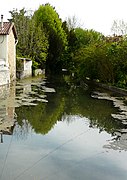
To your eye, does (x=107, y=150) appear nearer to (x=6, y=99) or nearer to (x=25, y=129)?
(x=25, y=129)

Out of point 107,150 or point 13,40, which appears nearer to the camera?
point 107,150

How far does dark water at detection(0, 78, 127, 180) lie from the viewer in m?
7.75

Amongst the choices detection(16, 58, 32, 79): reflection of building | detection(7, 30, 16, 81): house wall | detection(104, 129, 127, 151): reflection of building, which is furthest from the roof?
detection(104, 129, 127, 151): reflection of building

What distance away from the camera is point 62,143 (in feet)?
34.8

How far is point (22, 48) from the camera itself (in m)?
48.5

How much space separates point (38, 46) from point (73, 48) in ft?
50.6

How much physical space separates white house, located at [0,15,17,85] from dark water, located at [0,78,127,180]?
11.9 m

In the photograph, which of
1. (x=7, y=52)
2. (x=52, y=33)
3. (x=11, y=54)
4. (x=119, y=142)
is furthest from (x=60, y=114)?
(x=52, y=33)

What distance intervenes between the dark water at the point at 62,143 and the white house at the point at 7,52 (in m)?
11.9

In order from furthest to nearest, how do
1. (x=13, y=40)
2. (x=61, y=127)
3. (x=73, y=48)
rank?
(x=73, y=48) → (x=13, y=40) → (x=61, y=127)

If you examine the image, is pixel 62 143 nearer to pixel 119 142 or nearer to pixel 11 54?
pixel 119 142

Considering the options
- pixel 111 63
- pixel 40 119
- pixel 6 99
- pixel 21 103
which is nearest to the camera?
pixel 40 119

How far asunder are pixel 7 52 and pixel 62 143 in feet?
79.7

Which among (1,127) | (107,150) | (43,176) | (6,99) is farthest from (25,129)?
(6,99)
